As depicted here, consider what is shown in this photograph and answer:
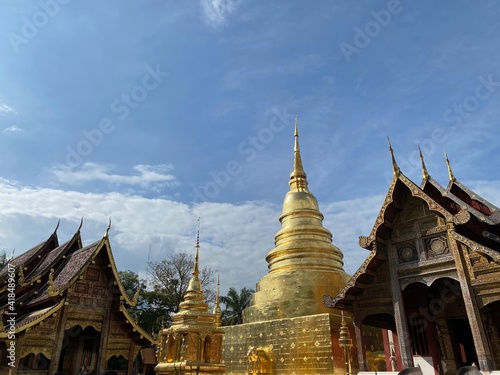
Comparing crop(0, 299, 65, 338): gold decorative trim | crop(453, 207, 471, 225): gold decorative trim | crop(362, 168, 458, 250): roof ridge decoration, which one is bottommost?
crop(0, 299, 65, 338): gold decorative trim

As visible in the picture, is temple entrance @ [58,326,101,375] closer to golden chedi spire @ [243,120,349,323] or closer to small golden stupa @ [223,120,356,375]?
small golden stupa @ [223,120,356,375]

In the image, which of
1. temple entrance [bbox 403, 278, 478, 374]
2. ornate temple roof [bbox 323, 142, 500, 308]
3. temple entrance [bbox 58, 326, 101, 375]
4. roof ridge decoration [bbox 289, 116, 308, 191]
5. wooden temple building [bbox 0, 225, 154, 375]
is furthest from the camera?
roof ridge decoration [bbox 289, 116, 308, 191]

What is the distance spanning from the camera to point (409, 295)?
12992 millimetres

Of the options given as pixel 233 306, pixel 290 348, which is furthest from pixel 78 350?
pixel 233 306

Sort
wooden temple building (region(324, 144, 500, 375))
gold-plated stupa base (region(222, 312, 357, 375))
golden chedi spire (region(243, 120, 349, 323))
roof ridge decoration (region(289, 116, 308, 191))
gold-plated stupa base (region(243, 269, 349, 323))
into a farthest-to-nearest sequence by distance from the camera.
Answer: roof ridge decoration (region(289, 116, 308, 191)), golden chedi spire (region(243, 120, 349, 323)), gold-plated stupa base (region(243, 269, 349, 323)), gold-plated stupa base (region(222, 312, 357, 375)), wooden temple building (region(324, 144, 500, 375))

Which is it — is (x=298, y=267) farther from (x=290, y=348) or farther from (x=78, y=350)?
(x=78, y=350)

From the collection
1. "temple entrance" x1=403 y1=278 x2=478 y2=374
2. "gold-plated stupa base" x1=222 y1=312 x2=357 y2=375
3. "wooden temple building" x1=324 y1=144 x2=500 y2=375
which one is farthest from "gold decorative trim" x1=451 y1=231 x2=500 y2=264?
"gold-plated stupa base" x1=222 y1=312 x2=357 y2=375

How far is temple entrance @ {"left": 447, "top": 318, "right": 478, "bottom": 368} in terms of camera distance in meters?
→ 12.3

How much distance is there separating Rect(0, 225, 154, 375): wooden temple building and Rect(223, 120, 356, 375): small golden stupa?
14.3ft

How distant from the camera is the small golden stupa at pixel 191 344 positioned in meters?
12.7

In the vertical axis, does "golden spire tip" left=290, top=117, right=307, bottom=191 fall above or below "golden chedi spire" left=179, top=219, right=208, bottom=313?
above

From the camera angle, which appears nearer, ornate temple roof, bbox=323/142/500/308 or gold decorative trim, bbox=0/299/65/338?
ornate temple roof, bbox=323/142/500/308

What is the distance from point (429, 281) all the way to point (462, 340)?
12.9 ft

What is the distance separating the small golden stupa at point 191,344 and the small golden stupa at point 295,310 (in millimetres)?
2799
